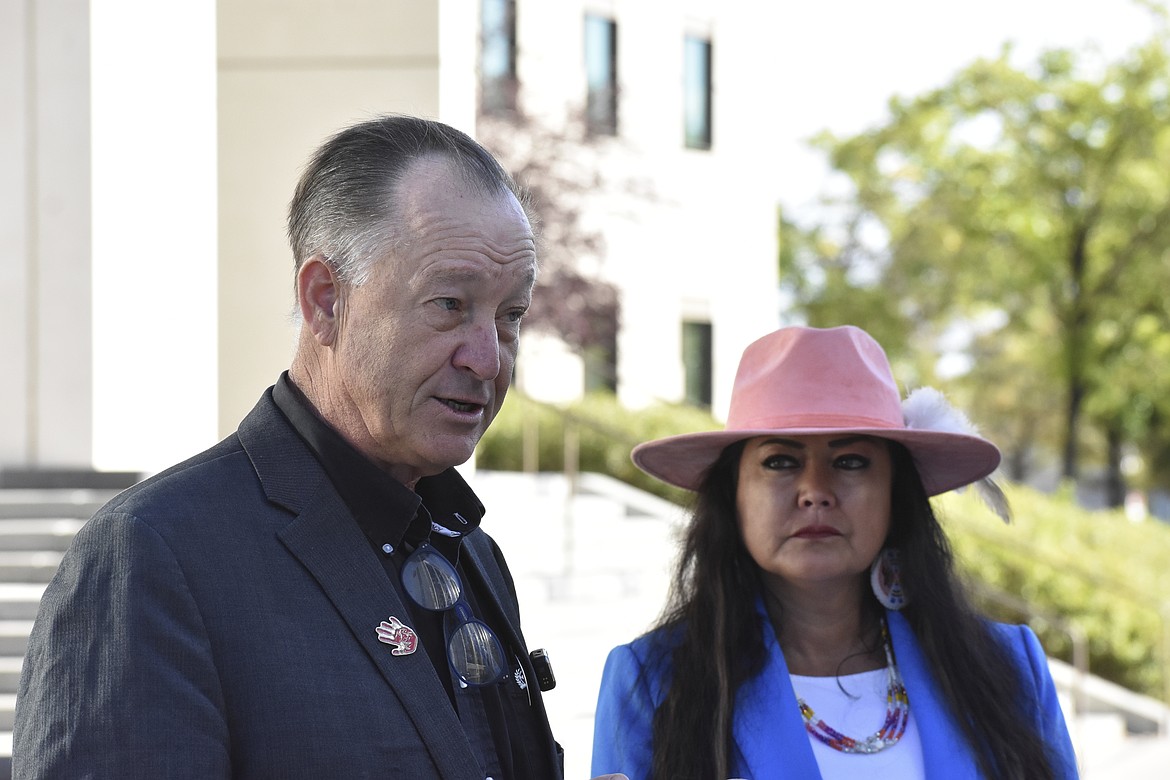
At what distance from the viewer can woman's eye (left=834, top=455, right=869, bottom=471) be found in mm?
2994

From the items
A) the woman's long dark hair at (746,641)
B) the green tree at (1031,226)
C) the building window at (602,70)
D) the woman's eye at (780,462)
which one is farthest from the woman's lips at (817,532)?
the green tree at (1031,226)

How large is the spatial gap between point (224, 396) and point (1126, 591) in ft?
28.6

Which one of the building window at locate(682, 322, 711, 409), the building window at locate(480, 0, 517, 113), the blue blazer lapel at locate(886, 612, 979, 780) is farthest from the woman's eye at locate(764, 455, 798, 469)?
the building window at locate(682, 322, 711, 409)

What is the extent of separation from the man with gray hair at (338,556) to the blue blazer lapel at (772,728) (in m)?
0.80

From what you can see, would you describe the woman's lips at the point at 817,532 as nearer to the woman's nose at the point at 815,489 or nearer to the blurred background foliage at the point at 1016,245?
the woman's nose at the point at 815,489

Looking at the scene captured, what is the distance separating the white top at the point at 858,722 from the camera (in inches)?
111

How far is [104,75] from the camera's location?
27.8 feet

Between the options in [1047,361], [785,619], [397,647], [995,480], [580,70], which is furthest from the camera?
[1047,361]

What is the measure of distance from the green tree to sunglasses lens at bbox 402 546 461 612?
20.5 m

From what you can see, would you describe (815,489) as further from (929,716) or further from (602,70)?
(602,70)

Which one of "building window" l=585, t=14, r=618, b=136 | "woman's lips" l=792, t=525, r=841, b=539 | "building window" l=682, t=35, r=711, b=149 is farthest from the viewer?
"building window" l=682, t=35, r=711, b=149

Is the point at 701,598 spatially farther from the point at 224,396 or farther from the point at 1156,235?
the point at 1156,235

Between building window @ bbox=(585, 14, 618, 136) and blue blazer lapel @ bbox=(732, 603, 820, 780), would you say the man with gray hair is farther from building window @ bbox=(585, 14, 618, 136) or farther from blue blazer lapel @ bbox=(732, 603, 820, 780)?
building window @ bbox=(585, 14, 618, 136)

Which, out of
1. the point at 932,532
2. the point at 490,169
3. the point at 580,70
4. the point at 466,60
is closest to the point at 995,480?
the point at 932,532
